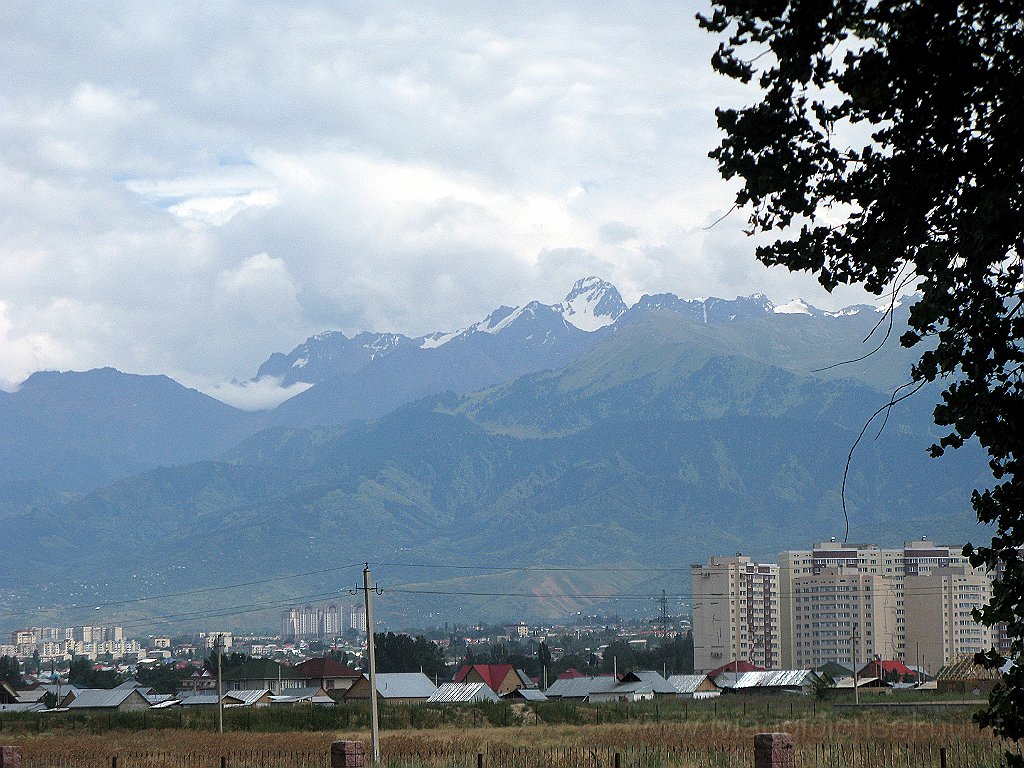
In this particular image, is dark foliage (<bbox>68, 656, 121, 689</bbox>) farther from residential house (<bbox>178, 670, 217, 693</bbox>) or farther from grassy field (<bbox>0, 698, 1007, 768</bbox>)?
grassy field (<bbox>0, 698, 1007, 768</bbox>)

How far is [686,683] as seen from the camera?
113938mm

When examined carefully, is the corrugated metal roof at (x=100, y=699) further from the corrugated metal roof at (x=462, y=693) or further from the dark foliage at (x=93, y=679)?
the dark foliage at (x=93, y=679)

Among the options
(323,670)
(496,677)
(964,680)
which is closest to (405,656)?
(323,670)

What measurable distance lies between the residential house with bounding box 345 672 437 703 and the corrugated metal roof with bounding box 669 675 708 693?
63.7 ft

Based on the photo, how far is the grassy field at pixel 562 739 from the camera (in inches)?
1399

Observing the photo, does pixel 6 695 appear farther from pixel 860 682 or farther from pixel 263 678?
pixel 860 682

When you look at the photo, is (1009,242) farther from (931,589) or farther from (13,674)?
(931,589)

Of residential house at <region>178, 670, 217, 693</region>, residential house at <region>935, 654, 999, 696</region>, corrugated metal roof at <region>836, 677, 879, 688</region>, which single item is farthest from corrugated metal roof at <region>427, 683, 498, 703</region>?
residential house at <region>178, 670, 217, 693</region>

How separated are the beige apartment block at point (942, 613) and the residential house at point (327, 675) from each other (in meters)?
84.9

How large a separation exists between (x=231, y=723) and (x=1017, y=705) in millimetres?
61413

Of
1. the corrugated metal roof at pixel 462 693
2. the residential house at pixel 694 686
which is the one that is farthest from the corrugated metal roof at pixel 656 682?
the corrugated metal roof at pixel 462 693

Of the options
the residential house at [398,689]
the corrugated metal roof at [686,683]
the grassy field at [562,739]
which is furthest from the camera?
the corrugated metal roof at [686,683]

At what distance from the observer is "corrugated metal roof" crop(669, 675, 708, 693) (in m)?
111

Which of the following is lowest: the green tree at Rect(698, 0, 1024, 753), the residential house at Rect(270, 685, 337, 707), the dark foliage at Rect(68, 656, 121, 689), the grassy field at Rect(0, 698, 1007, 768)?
the dark foliage at Rect(68, 656, 121, 689)
